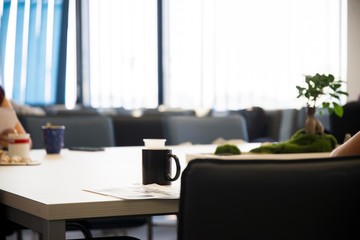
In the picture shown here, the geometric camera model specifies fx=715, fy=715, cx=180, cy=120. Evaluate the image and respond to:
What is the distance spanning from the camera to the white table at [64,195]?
4.19 feet

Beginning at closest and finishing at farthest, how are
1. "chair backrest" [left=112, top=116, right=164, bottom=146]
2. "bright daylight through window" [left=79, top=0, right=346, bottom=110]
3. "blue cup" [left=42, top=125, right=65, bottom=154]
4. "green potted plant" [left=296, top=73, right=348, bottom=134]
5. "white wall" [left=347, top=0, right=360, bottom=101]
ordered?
"green potted plant" [left=296, top=73, right=348, bottom=134] < "blue cup" [left=42, top=125, right=65, bottom=154] < "chair backrest" [left=112, top=116, right=164, bottom=146] < "bright daylight through window" [left=79, top=0, right=346, bottom=110] < "white wall" [left=347, top=0, right=360, bottom=101]

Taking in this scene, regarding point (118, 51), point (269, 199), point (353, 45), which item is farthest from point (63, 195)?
point (353, 45)

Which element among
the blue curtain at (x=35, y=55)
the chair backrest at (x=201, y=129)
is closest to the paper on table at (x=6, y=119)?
the chair backrest at (x=201, y=129)

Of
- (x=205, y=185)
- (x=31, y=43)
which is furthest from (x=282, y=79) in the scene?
(x=205, y=185)

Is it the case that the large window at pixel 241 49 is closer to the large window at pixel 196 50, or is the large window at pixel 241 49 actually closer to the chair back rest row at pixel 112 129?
the large window at pixel 196 50

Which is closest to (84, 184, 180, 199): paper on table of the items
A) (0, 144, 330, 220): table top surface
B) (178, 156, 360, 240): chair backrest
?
(0, 144, 330, 220): table top surface

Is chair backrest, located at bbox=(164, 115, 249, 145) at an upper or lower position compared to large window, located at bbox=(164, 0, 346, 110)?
lower

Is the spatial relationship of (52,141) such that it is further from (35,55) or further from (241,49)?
(241,49)

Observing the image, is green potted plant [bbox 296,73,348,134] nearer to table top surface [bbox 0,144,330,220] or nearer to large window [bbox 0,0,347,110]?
table top surface [bbox 0,144,330,220]

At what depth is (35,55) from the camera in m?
7.14

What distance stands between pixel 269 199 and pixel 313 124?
39.5 inches

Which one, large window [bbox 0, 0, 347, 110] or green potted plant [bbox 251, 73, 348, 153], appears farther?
large window [bbox 0, 0, 347, 110]

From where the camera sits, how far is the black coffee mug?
161cm

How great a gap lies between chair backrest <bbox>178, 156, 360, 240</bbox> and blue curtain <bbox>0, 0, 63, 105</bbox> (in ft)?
20.2
